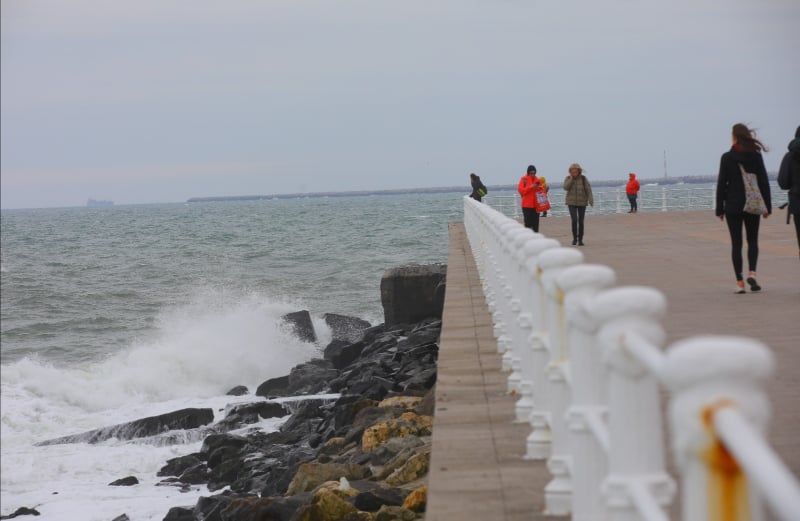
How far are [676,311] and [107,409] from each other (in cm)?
1462

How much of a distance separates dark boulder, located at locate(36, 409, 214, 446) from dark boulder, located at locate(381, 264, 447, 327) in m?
7.65

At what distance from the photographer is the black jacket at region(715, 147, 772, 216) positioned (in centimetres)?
1205

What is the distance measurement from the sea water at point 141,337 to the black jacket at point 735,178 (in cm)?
690

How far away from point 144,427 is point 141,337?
17.3m

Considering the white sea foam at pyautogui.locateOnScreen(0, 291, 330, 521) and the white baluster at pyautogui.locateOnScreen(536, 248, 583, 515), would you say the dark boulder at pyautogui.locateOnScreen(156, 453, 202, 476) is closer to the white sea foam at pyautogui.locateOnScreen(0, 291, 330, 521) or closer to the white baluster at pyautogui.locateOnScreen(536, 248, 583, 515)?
the white sea foam at pyautogui.locateOnScreen(0, 291, 330, 521)

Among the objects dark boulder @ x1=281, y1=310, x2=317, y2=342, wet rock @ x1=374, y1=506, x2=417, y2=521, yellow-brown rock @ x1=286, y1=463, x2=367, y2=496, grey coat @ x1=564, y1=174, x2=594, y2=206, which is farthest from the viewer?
dark boulder @ x1=281, y1=310, x2=317, y2=342

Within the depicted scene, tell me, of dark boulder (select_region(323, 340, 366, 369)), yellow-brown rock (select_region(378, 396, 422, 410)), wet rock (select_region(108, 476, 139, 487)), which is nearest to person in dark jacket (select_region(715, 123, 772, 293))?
yellow-brown rock (select_region(378, 396, 422, 410))

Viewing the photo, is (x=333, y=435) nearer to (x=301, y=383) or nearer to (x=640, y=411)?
(x=301, y=383)

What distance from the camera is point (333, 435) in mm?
14523

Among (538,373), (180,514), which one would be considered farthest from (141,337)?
(538,373)

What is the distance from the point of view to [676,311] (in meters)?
11.2

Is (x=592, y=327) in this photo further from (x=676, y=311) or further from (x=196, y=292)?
(x=196, y=292)

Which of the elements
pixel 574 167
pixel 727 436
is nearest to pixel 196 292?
pixel 574 167

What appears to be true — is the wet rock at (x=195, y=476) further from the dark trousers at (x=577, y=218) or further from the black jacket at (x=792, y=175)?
the dark trousers at (x=577, y=218)
